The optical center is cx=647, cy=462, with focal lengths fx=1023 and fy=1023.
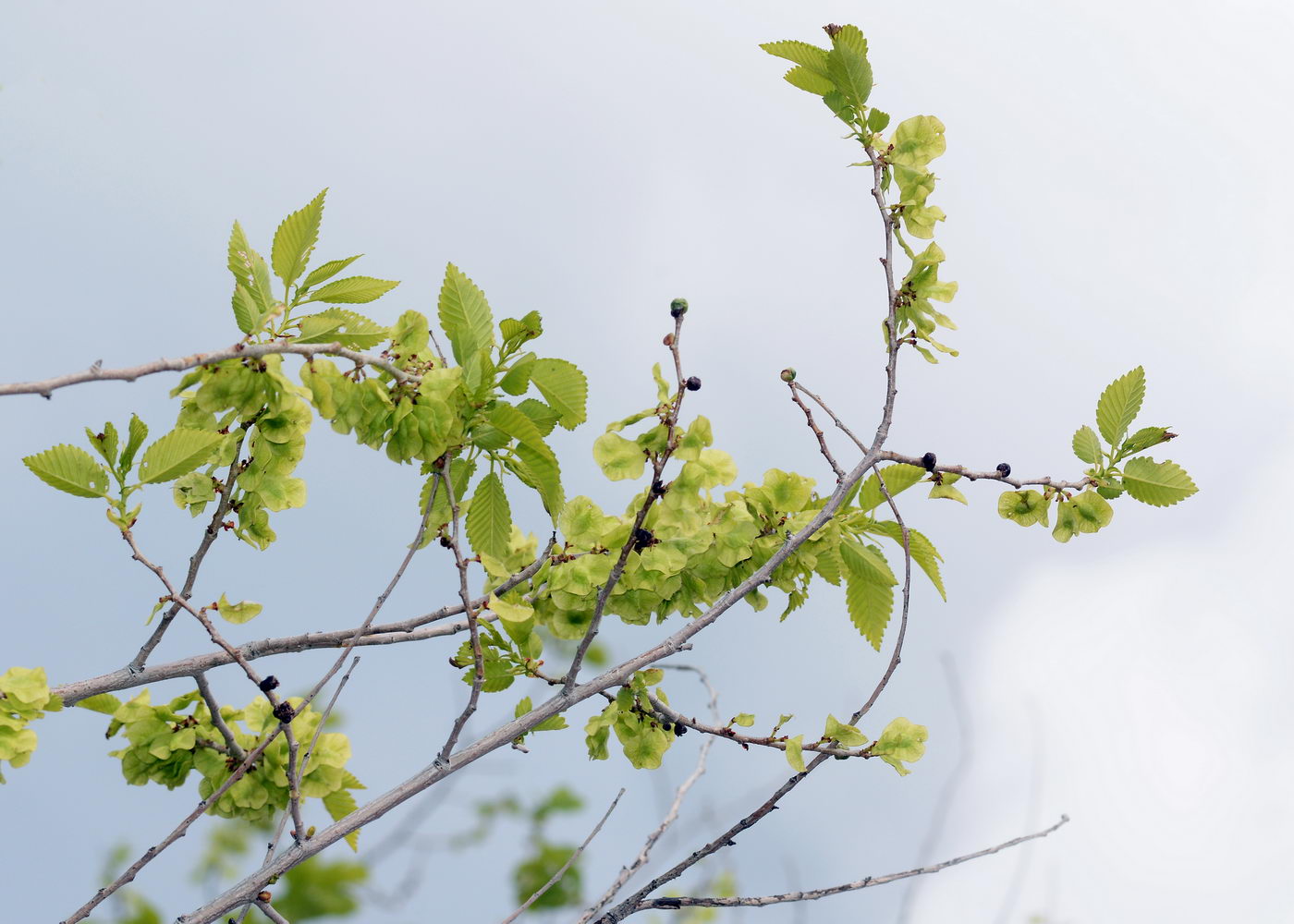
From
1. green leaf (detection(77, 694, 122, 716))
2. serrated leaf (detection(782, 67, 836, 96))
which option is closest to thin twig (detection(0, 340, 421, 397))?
green leaf (detection(77, 694, 122, 716))

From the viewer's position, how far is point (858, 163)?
9.00 ft

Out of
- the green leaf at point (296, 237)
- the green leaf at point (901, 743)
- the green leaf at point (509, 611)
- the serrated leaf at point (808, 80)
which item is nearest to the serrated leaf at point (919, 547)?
the green leaf at point (901, 743)

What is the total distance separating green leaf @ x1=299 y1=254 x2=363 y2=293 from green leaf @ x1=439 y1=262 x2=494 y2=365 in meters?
0.21

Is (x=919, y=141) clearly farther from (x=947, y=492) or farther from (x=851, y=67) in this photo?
(x=947, y=492)

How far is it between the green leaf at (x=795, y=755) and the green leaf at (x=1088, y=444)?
106 cm

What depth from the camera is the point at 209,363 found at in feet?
6.30

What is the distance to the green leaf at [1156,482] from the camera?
2508mm

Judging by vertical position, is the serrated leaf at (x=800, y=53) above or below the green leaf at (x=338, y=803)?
above

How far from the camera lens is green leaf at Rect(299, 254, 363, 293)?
2152 mm

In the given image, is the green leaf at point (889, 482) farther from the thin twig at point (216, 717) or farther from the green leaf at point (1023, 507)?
the thin twig at point (216, 717)

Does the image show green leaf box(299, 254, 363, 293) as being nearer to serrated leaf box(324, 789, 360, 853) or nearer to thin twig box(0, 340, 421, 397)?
thin twig box(0, 340, 421, 397)

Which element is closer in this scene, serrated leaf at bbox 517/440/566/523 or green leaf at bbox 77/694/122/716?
serrated leaf at bbox 517/440/566/523

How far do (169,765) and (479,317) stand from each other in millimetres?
1422

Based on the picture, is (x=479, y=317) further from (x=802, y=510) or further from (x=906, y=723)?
(x=906, y=723)
